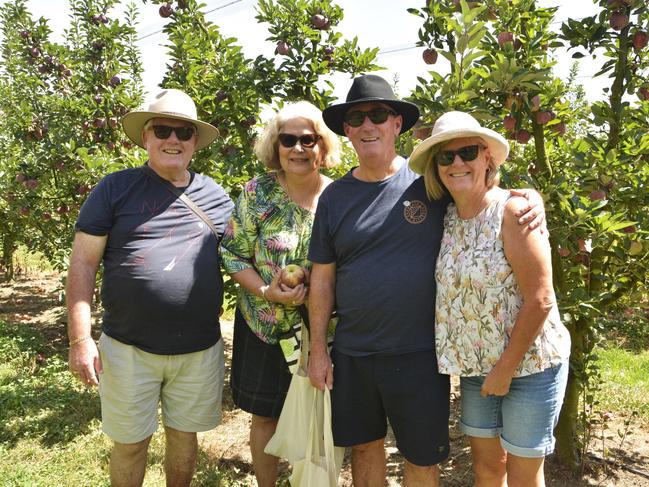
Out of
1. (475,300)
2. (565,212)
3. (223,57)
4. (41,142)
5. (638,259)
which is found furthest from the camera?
(41,142)

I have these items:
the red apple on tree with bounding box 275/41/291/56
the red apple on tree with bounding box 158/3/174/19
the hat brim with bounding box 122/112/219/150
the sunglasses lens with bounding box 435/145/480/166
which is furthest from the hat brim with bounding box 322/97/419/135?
the red apple on tree with bounding box 158/3/174/19

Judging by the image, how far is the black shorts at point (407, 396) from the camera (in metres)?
2.07

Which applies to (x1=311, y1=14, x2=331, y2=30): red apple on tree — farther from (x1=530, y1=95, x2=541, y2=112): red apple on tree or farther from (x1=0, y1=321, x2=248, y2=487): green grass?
(x1=0, y1=321, x2=248, y2=487): green grass

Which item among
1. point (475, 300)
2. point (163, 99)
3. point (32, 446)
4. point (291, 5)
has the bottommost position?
point (32, 446)

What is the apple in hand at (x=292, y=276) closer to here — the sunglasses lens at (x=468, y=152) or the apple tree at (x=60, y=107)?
the sunglasses lens at (x=468, y=152)

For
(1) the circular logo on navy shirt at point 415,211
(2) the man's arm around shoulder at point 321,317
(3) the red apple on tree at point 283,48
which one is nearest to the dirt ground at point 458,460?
(2) the man's arm around shoulder at point 321,317

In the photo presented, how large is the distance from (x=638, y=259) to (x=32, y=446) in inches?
147

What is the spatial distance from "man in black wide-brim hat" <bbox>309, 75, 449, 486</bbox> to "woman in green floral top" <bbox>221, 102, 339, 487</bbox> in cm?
18

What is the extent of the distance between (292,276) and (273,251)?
7.2 inches

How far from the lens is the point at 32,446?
3488 millimetres

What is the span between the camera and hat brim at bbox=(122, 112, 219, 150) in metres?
2.46

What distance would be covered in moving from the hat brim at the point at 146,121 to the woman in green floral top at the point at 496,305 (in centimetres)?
113

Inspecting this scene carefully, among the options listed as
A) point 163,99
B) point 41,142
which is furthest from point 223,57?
point 41,142

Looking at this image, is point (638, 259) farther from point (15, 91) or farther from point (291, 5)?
point (15, 91)
